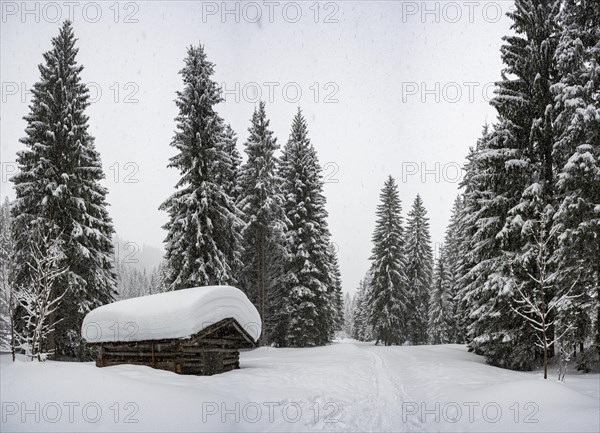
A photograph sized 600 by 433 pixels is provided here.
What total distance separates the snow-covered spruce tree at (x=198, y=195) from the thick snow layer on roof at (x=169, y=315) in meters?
7.01

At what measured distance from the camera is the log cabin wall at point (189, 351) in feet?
42.6

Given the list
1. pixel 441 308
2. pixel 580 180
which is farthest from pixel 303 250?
pixel 441 308

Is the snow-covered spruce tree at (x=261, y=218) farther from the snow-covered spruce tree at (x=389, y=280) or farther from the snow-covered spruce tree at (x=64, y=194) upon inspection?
the snow-covered spruce tree at (x=389, y=280)

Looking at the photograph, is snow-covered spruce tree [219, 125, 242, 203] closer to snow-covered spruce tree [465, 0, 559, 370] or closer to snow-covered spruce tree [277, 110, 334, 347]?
snow-covered spruce tree [277, 110, 334, 347]

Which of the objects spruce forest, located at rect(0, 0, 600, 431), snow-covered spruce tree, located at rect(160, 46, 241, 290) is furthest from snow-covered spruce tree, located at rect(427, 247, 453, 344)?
snow-covered spruce tree, located at rect(160, 46, 241, 290)

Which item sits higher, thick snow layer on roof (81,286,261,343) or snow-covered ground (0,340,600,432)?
thick snow layer on roof (81,286,261,343)

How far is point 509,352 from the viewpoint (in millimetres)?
17359

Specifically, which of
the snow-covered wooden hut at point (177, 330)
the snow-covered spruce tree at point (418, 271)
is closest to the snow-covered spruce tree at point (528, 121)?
the snow-covered wooden hut at point (177, 330)

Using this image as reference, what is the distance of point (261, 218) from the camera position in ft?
94.0

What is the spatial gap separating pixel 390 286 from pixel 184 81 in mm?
26540

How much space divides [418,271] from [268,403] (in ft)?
126

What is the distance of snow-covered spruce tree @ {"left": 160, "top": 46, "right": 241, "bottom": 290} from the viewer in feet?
71.7

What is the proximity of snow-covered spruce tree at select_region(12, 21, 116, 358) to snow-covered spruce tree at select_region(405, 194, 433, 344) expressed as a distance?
3044 cm

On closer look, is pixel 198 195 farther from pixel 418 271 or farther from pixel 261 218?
pixel 418 271
